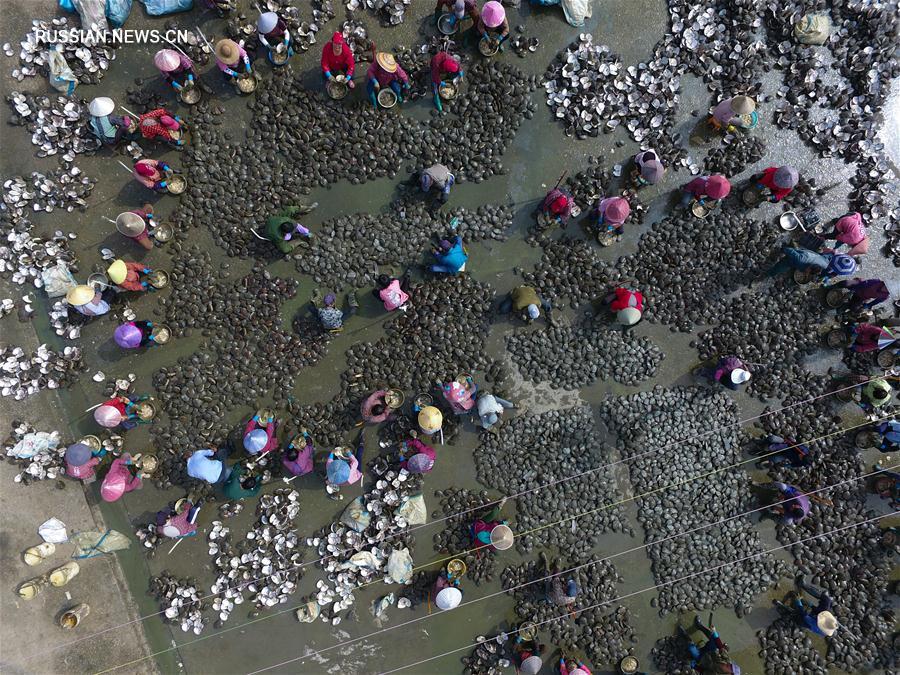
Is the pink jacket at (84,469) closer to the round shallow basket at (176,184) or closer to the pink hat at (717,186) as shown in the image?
the round shallow basket at (176,184)

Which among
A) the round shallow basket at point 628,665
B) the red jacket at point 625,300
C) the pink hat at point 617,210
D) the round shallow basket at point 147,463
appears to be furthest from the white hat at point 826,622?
the round shallow basket at point 147,463

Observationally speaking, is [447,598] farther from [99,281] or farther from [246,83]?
[246,83]

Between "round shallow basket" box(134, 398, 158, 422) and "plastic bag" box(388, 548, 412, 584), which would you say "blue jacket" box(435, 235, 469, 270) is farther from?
"round shallow basket" box(134, 398, 158, 422)

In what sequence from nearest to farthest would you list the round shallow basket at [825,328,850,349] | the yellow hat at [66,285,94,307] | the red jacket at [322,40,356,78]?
the yellow hat at [66,285,94,307] → the red jacket at [322,40,356,78] → the round shallow basket at [825,328,850,349]

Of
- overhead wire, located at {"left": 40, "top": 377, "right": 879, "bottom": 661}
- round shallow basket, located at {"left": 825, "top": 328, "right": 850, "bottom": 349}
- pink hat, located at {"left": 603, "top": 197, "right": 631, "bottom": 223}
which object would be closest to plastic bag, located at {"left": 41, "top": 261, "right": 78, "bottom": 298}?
overhead wire, located at {"left": 40, "top": 377, "right": 879, "bottom": 661}

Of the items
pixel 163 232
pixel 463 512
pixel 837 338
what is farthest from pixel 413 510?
pixel 837 338
